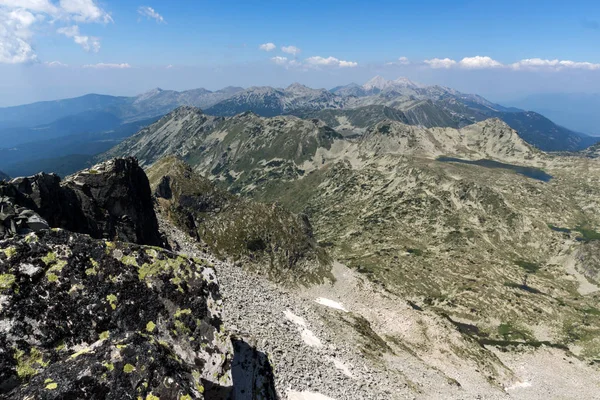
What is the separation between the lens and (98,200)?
171 ft

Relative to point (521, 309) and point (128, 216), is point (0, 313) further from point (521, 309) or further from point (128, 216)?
point (521, 309)

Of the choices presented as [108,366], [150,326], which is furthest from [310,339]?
[108,366]

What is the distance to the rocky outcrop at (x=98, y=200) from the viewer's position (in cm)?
3959

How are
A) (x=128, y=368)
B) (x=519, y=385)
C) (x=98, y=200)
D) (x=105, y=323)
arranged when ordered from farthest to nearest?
(x=519, y=385) < (x=98, y=200) < (x=105, y=323) < (x=128, y=368)

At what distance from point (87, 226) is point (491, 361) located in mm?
127512

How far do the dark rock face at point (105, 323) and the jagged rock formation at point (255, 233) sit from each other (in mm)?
108824

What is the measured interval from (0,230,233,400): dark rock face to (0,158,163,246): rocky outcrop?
24.0m

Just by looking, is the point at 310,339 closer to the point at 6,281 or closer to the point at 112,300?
the point at 112,300

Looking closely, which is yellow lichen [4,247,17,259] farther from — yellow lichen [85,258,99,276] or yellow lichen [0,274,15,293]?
yellow lichen [85,258,99,276]

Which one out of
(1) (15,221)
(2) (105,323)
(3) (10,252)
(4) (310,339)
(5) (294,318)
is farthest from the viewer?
(5) (294,318)

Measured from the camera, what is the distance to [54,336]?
1511 centimetres

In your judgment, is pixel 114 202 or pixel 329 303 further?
pixel 329 303

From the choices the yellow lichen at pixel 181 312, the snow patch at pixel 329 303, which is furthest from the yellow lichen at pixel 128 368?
the snow patch at pixel 329 303

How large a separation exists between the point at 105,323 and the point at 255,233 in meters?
129
